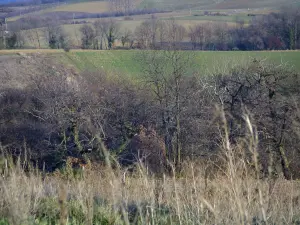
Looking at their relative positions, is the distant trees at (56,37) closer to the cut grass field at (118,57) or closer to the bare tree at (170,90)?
the cut grass field at (118,57)

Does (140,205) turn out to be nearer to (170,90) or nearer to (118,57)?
(170,90)

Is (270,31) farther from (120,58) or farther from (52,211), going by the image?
(52,211)

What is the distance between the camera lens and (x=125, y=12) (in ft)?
301

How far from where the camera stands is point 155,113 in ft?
90.8

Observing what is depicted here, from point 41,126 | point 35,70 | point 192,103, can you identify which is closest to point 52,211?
point 192,103

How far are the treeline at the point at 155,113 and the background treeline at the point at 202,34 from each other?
20704mm

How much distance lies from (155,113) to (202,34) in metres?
33.4

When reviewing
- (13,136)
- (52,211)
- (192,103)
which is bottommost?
(13,136)

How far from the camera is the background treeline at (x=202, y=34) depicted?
174 ft

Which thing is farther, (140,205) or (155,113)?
(155,113)

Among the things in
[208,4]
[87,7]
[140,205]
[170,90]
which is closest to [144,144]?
[170,90]

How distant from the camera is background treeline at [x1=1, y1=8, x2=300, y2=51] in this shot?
174 ft

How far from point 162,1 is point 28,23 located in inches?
1869

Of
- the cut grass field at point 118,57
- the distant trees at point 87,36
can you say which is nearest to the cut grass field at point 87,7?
the distant trees at point 87,36
